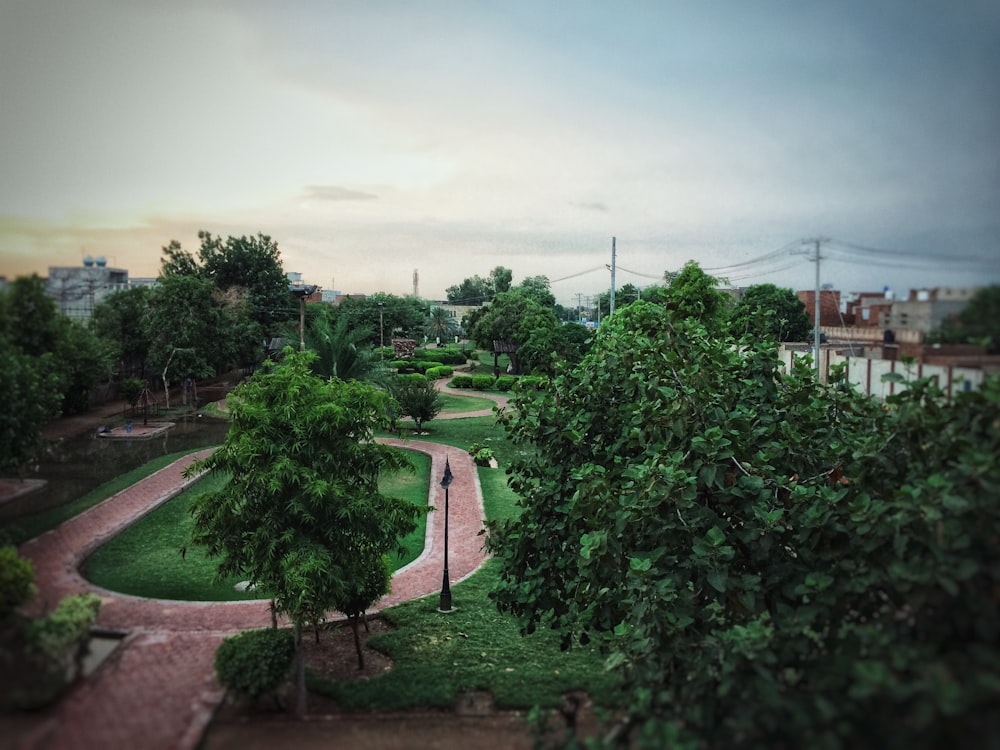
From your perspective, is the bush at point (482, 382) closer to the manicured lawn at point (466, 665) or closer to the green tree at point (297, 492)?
the manicured lawn at point (466, 665)

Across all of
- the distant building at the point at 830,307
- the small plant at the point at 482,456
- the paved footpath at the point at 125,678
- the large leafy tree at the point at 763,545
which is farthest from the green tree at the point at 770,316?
the small plant at the point at 482,456

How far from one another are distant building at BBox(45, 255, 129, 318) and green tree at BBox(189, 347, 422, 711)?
2.49m

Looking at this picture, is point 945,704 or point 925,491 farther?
point 925,491

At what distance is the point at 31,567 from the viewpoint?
11.2ft

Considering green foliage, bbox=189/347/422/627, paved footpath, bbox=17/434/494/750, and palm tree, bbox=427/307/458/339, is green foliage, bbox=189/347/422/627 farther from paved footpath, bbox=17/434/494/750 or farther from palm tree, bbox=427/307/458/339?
palm tree, bbox=427/307/458/339

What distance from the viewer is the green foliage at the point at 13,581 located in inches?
126

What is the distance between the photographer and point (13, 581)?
3260 mm

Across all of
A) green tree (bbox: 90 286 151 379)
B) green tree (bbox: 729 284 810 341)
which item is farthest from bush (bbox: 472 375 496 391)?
green tree (bbox: 90 286 151 379)

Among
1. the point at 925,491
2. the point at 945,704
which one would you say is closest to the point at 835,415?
the point at 925,491

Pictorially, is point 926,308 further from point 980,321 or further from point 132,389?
point 132,389

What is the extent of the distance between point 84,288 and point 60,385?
63 cm

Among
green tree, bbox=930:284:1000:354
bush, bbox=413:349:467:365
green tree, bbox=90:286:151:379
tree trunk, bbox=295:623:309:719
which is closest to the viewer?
green tree, bbox=930:284:1000:354

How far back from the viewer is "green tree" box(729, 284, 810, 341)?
27.4 feet

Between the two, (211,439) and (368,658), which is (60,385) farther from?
(211,439)
